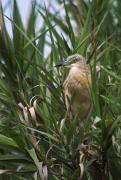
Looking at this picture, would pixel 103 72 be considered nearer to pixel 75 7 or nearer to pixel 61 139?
pixel 61 139

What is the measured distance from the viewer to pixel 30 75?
3.85m

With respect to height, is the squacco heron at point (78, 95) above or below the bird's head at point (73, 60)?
below

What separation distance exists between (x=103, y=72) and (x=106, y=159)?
49 centimetres

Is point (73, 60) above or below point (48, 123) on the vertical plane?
above

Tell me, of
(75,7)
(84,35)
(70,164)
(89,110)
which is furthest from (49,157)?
(75,7)

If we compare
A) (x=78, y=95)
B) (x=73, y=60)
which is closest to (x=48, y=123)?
(x=78, y=95)

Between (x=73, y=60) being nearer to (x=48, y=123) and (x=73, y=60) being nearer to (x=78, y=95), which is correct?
(x=78, y=95)

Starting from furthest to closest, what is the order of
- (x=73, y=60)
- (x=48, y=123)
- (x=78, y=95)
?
(x=73, y=60), (x=78, y=95), (x=48, y=123)

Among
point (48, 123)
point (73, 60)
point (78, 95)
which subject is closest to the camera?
point (48, 123)

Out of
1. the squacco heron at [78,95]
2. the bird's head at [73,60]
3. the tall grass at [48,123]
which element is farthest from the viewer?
the bird's head at [73,60]

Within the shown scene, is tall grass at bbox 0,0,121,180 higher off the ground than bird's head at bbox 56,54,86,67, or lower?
lower

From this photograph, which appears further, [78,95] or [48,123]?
[78,95]

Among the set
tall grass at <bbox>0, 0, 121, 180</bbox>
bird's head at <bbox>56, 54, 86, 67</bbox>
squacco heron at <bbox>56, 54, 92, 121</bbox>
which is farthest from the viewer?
bird's head at <bbox>56, 54, 86, 67</bbox>

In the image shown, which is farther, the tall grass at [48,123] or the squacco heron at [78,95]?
the squacco heron at [78,95]
